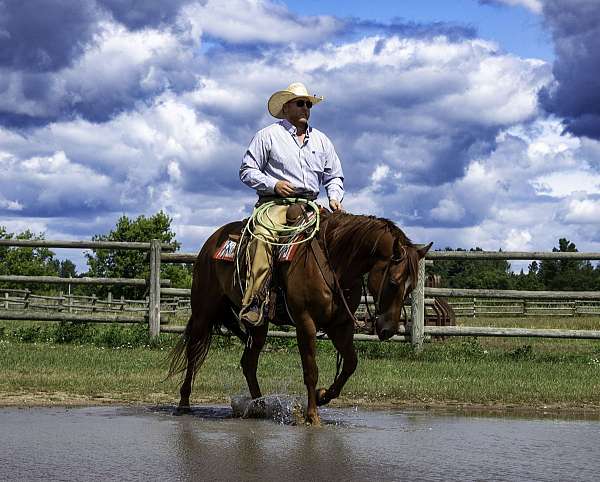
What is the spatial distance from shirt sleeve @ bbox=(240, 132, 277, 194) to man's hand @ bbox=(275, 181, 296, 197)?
0.27 ft

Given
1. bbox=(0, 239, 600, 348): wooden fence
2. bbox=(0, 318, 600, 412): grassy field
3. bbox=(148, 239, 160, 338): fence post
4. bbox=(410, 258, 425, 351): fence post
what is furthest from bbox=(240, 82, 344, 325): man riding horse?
bbox=(148, 239, 160, 338): fence post

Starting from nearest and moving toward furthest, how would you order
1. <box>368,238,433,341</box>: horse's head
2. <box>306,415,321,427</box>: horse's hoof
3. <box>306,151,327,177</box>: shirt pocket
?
<box>368,238,433,341</box>: horse's head → <box>306,415,321,427</box>: horse's hoof → <box>306,151,327,177</box>: shirt pocket

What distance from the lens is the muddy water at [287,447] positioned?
19.6 ft

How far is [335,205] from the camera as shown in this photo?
9.06 m

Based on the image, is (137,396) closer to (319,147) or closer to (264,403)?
(264,403)

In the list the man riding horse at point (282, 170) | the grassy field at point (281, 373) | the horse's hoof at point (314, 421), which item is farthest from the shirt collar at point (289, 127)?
the grassy field at point (281, 373)

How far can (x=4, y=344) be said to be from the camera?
608 inches

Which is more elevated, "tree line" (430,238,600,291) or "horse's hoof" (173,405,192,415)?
"tree line" (430,238,600,291)

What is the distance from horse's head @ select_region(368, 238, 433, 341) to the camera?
782cm

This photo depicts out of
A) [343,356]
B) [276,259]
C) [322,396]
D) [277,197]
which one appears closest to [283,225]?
[276,259]

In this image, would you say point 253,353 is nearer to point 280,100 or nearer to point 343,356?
point 343,356

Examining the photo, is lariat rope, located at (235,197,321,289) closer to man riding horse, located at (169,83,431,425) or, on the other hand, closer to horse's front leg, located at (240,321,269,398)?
man riding horse, located at (169,83,431,425)

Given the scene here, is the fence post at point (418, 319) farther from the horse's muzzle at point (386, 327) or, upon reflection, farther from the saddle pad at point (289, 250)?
the horse's muzzle at point (386, 327)

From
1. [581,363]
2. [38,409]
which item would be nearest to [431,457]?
[38,409]
